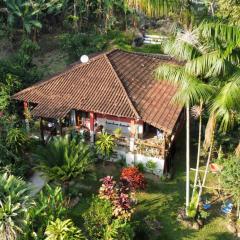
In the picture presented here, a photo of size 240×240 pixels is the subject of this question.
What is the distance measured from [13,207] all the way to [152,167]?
9.31 meters

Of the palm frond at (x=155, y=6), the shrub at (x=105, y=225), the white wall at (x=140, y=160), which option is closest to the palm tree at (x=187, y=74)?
the palm frond at (x=155, y=6)

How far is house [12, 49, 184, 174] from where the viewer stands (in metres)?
20.3

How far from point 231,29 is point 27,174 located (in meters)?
12.5

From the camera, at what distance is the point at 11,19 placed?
1451 inches

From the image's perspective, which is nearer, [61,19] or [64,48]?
[64,48]

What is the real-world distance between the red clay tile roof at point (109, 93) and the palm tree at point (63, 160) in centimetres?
266

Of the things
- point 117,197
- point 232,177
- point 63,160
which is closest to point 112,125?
point 63,160

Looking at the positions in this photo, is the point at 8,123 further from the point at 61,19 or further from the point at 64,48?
the point at 61,19

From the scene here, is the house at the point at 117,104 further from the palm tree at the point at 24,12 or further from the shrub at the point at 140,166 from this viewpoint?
the palm tree at the point at 24,12

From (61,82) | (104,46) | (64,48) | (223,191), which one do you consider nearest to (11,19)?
(64,48)

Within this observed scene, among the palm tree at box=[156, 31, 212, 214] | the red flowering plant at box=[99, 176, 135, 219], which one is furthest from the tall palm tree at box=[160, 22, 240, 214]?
the red flowering plant at box=[99, 176, 135, 219]

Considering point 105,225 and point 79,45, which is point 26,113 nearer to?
point 105,225

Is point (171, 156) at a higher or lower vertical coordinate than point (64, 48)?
lower

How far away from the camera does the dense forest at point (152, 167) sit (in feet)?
45.6
